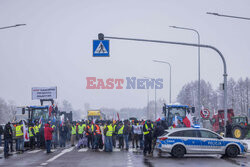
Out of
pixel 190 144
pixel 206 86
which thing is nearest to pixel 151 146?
pixel 190 144

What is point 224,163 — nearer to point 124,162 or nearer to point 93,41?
point 124,162

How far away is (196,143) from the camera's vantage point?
68.9 feet

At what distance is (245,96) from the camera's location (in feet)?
416

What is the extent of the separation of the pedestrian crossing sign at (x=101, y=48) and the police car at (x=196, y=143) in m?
5.34

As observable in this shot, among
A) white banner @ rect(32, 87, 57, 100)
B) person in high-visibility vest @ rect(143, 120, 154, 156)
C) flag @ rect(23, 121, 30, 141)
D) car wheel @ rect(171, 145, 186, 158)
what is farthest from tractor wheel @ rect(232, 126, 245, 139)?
flag @ rect(23, 121, 30, 141)

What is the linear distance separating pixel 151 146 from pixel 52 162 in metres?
6.32

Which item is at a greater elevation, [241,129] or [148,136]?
[148,136]

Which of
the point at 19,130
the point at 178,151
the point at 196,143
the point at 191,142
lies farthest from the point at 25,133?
the point at 196,143

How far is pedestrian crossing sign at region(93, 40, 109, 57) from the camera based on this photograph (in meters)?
23.0

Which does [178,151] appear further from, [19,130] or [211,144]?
[19,130]

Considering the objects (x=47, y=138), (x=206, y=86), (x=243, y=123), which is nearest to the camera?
(x=47, y=138)

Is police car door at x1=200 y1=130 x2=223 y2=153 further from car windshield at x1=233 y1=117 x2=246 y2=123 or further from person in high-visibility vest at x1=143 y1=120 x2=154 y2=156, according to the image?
car windshield at x1=233 y1=117 x2=246 y2=123

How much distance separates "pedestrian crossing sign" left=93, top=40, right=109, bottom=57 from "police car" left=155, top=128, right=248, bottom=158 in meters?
5.34

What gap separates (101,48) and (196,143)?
6829 millimetres
